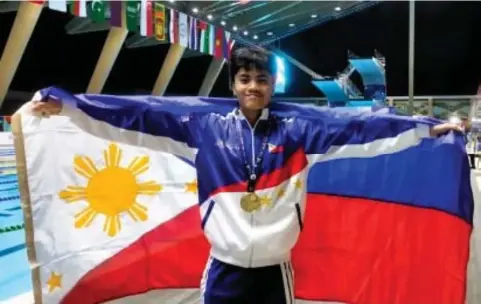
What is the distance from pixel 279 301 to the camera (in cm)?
193

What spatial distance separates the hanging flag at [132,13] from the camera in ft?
51.2

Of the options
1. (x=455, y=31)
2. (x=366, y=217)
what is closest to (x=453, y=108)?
(x=455, y=31)

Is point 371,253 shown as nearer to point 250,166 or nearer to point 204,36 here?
point 250,166

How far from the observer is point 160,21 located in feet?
54.4

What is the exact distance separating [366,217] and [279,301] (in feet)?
2.94

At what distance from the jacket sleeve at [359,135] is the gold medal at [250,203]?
0.90 ft

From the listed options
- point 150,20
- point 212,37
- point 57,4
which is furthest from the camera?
point 212,37

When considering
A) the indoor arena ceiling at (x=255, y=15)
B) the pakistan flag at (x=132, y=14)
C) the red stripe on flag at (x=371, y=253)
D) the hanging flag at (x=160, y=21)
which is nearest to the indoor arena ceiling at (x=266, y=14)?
the indoor arena ceiling at (x=255, y=15)

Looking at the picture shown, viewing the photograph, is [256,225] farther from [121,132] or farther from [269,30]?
→ [269,30]

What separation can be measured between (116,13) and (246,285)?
14.4 metres

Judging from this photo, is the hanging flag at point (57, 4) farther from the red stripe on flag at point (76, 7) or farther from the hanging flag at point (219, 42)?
the hanging flag at point (219, 42)

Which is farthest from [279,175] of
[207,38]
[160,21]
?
[207,38]

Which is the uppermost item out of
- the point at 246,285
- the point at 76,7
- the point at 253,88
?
the point at 76,7

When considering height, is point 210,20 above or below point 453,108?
above
